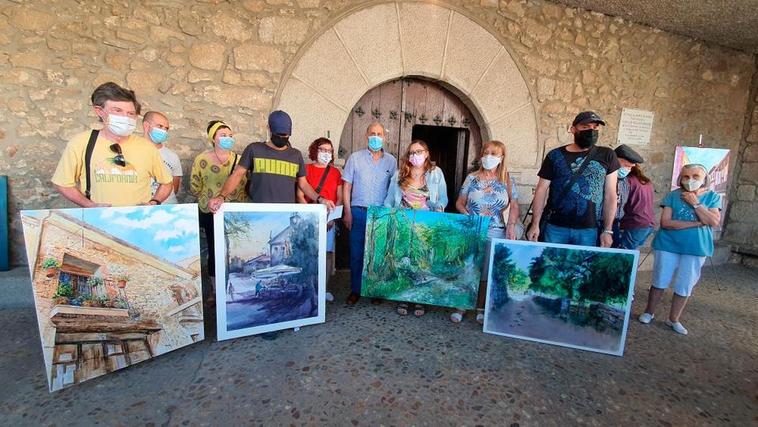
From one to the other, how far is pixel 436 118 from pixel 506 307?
224cm

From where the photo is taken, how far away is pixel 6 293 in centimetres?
258

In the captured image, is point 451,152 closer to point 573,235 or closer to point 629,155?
point 629,155

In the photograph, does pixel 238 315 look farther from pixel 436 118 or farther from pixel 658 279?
pixel 658 279

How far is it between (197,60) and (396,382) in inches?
118

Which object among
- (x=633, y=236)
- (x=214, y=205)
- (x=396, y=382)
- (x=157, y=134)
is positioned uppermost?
(x=157, y=134)

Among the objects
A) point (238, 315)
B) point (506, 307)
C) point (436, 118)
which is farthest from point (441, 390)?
point (436, 118)

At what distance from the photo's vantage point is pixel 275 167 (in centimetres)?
247

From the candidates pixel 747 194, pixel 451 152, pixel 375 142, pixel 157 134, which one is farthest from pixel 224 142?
pixel 747 194

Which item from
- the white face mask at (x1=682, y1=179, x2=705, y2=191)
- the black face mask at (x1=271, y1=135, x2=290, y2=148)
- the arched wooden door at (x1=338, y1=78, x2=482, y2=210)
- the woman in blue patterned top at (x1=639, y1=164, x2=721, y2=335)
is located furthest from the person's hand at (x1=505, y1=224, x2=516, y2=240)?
the black face mask at (x1=271, y1=135, x2=290, y2=148)

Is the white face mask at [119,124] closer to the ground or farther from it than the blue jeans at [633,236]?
farther from it

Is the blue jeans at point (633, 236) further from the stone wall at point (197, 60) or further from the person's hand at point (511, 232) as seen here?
the person's hand at point (511, 232)

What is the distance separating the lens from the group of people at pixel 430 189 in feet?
7.96

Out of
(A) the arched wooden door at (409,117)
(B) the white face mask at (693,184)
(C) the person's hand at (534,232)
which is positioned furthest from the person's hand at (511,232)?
(A) the arched wooden door at (409,117)

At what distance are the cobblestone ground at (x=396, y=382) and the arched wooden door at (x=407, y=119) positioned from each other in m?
1.78
